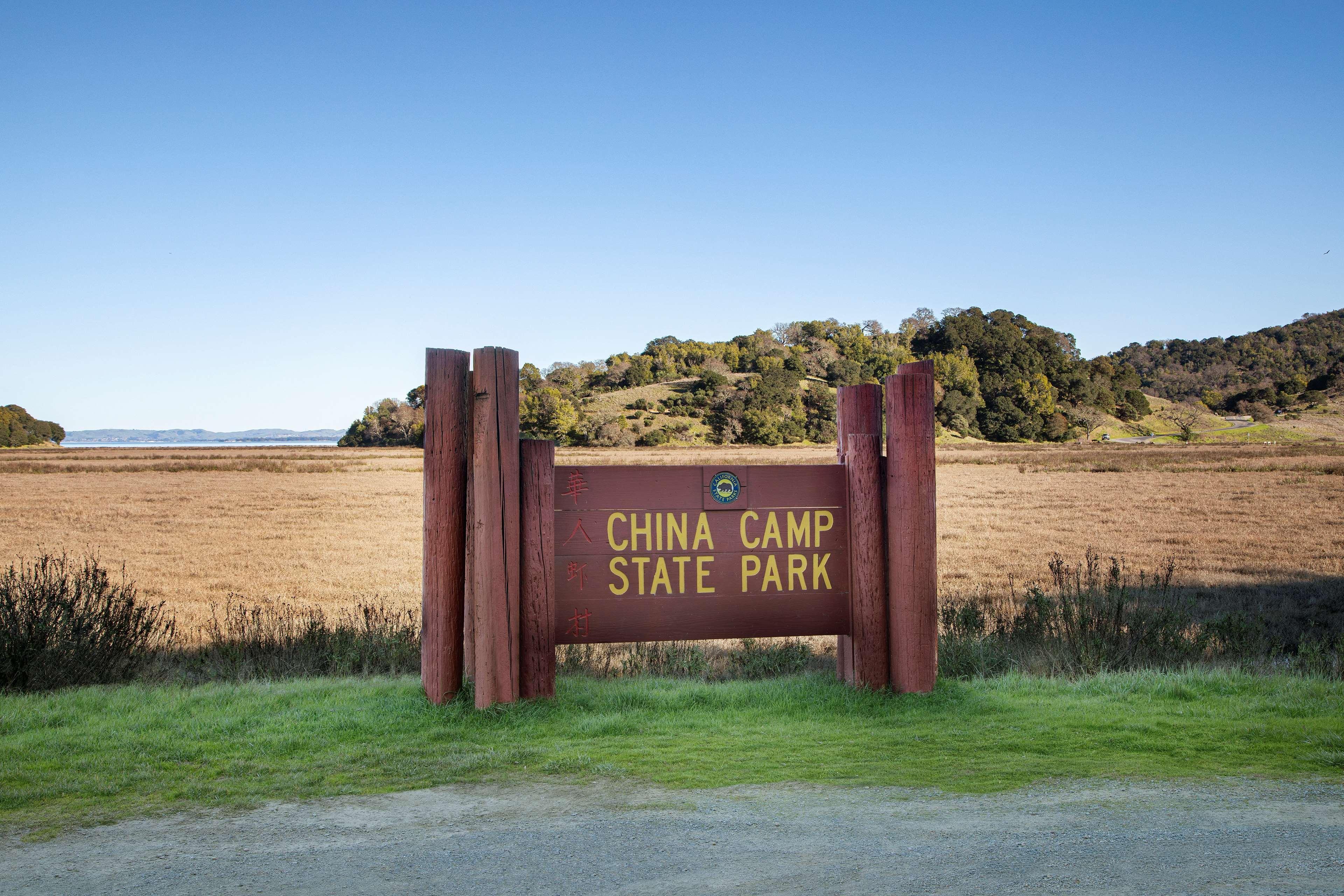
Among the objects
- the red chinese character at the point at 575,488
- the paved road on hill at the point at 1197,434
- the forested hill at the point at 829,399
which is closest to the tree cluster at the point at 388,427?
the forested hill at the point at 829,399

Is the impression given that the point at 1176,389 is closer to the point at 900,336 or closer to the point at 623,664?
the point at 900,336

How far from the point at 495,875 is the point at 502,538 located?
2.66 m

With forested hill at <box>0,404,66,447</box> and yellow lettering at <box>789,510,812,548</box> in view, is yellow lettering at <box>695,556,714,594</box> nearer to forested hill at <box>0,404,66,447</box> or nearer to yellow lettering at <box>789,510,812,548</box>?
yellow lettering at <box>789,510,812,548</box>

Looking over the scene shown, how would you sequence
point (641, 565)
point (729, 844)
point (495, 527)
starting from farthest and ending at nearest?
point (641, 565), point (495, 527), point (729, 844)

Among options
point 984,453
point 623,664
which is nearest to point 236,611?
point 623,664

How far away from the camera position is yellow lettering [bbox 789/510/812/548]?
20.9 ft

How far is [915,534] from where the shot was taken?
6.09m

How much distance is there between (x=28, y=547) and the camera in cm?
2131

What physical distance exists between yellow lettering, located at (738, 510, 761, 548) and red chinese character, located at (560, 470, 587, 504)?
110cm

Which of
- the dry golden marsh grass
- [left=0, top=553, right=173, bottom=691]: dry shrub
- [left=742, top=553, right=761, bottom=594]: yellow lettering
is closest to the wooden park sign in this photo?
[left=742, top=553, right=761, bottom=594]: yellow lettering

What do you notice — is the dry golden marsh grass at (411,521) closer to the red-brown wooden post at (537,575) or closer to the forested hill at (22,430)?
the red-brown wooden post at (537,575)

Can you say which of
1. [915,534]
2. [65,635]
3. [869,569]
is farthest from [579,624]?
[65,635]

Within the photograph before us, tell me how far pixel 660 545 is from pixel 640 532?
0.16 meters

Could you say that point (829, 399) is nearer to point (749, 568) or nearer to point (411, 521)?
point (411, 521)
